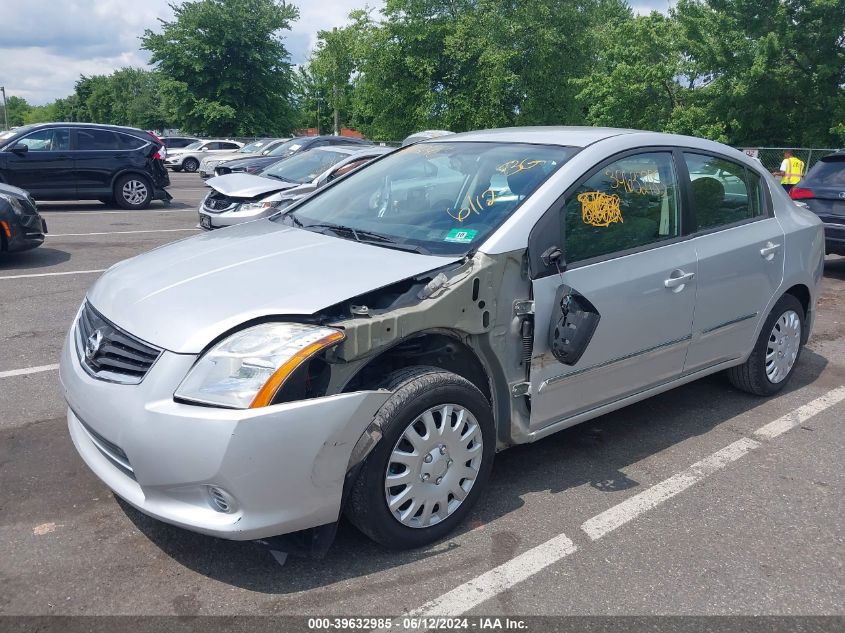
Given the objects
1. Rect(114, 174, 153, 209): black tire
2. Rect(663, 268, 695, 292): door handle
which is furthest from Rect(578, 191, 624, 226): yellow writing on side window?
Rect(114, 174, 153, 209): black tire

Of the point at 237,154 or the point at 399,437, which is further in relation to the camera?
the point at 237,154

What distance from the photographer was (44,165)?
14.0 metres

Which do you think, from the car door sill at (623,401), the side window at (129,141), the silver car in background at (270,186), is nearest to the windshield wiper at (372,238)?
the car door sill at (623,401)

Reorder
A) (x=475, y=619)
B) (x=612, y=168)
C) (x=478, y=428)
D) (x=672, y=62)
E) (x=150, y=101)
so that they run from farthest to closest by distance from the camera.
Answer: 1. (x=150, y=101)
2. (x=672, y=62)
3. (x=612, y=168)
4. (x=478, y=428)
5. (x=475, y=619)

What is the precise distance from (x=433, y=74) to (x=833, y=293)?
25.6m

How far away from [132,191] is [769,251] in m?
13.2

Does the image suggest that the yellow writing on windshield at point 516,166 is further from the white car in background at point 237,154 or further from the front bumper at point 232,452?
the white car in background at point 237,154

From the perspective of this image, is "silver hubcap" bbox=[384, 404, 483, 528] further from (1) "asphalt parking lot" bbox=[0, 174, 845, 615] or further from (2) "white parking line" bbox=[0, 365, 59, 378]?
(2) "white parking line" bbox=[0, 365, 59, 378]

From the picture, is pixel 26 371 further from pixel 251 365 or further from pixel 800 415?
pixel 800 415

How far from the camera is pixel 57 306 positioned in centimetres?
703

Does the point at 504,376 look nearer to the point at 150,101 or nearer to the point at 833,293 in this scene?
the point at 833,293

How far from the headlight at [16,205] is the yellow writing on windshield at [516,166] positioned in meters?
6.71

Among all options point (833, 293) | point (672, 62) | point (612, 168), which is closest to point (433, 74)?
point (672, 62)

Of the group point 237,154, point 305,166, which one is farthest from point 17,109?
point 305,166
